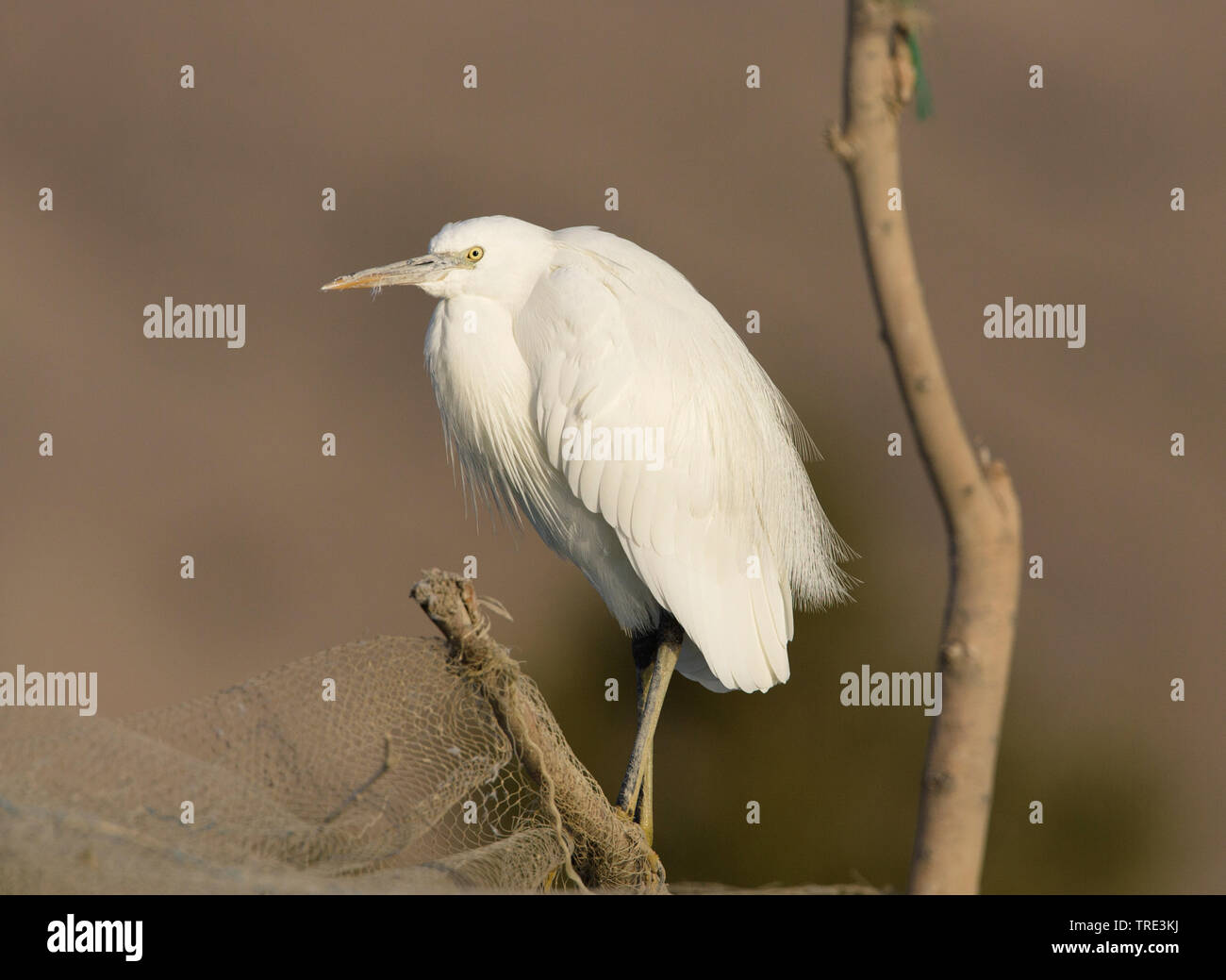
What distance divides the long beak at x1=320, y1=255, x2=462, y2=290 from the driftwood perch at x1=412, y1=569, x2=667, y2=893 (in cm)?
63

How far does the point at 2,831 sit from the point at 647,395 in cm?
116

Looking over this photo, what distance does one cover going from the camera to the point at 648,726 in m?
1.96

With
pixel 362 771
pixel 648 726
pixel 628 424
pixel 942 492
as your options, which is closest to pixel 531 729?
pixel 362 771

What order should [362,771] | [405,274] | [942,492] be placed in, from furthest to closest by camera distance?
[405,274]
[362,771]
[942,492]

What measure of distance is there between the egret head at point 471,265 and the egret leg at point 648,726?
2.16ft

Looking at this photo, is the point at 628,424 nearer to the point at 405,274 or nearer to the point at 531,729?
the point at 405,274

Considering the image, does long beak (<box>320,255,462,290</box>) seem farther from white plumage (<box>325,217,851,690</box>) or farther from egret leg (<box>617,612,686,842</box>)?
egret leg (<box>617,612,686,842</box>)

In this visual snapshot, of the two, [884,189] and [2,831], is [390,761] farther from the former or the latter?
[884,189]

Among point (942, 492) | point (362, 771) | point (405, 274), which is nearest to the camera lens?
point (942, 492)

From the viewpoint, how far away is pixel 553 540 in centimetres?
227

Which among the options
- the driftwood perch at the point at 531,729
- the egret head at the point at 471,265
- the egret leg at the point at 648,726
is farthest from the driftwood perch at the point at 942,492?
the egret head at the point at 471,265

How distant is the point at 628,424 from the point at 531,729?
585 mm

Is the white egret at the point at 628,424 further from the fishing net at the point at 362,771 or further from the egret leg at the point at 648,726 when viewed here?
the fishing net at the point at 362,771

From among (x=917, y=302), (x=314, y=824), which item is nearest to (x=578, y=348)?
(x=314, y=824)
